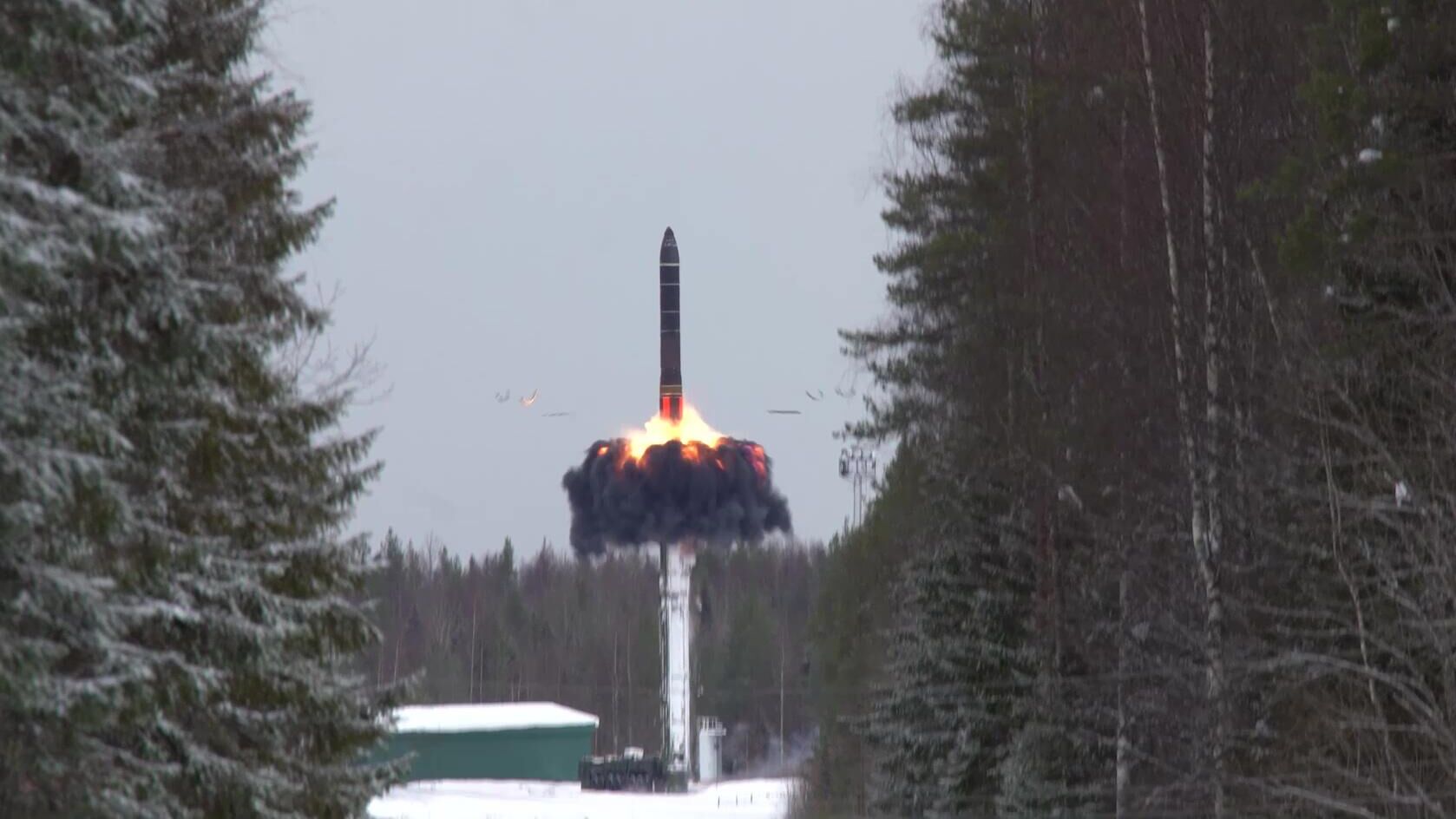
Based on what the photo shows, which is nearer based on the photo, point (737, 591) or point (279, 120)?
point (279, 120)

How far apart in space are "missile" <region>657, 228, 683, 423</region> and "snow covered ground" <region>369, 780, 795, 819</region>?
12.9 meters

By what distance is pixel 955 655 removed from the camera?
→ 2970 cm

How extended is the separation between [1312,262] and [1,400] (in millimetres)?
12013

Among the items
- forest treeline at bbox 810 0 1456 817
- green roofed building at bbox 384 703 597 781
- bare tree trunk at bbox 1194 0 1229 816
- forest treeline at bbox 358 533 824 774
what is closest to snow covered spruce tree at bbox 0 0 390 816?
forest treeline at bbox 810 0 1456 817

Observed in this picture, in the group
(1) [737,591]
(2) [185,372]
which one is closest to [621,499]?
(1) [737,591]

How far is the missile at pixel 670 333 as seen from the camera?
70625 millimetres

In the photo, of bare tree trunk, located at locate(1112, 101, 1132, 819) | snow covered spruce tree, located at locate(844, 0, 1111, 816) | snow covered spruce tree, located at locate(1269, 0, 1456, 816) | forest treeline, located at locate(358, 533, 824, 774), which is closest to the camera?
snow covered spruce tree, located at locate(1269, 0, 1456, 816)

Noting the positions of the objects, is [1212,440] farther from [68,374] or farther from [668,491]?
[668,491]

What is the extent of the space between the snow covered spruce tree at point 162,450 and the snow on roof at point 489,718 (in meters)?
51.9

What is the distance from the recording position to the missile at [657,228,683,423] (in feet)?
232

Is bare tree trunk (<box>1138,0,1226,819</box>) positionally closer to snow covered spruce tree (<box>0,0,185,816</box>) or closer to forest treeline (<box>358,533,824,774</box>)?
snow covered spruce tree (<box>0,0,185,816</box>)

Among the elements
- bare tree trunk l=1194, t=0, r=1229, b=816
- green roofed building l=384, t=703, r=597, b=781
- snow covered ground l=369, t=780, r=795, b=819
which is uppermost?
bare tree trunk l=1194, t=0, r=1229, b=816

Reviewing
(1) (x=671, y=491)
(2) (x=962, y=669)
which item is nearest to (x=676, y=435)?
(1) (x=671, y=491)

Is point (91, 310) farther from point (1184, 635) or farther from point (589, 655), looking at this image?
point (589, 655)
